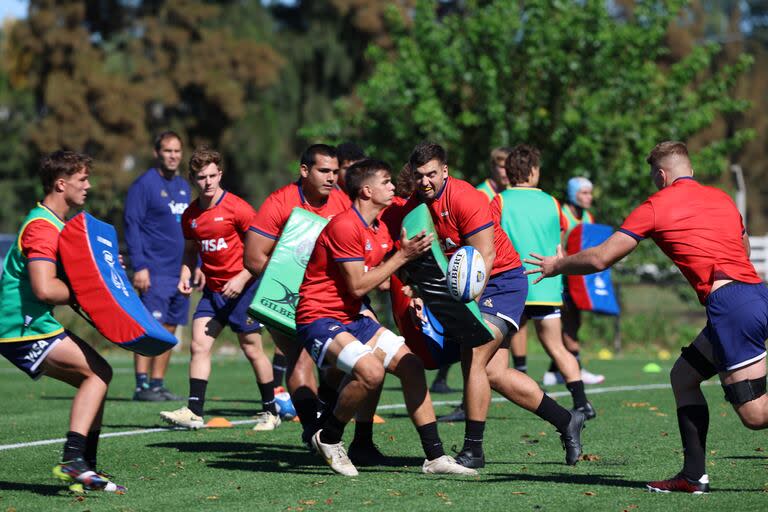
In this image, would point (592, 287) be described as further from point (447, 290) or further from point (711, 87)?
point (711, 87)

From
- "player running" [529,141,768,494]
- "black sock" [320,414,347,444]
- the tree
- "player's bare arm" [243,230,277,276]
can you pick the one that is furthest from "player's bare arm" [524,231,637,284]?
the tree

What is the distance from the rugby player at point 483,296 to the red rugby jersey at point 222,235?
2.60 metres

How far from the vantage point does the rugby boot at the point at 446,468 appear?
729cm

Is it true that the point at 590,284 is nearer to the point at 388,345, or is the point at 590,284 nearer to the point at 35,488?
the point at 388,345

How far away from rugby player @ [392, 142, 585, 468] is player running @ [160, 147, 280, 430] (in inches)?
101

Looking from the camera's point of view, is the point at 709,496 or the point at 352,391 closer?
the point at 709,496

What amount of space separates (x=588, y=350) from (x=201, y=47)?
20411 mm

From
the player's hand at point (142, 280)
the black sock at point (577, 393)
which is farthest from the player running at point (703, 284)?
the player's hand at point (142, 280)

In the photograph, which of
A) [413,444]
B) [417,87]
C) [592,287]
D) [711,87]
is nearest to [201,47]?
[417,87]

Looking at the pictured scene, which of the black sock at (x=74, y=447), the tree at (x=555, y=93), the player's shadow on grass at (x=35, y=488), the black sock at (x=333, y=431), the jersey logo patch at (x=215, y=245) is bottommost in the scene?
the player's shadow on grass at (x=35, y=488)

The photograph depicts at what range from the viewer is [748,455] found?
8133 millimetres

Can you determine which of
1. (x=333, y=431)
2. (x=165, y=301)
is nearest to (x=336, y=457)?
(x=333, y=431)

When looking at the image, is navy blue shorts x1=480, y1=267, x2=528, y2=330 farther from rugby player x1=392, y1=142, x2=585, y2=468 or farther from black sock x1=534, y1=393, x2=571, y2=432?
black sock x1=534, y1=393, x2=571, y2=432

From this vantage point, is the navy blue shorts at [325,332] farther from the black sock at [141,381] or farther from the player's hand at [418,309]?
the black sock at [141,381]
